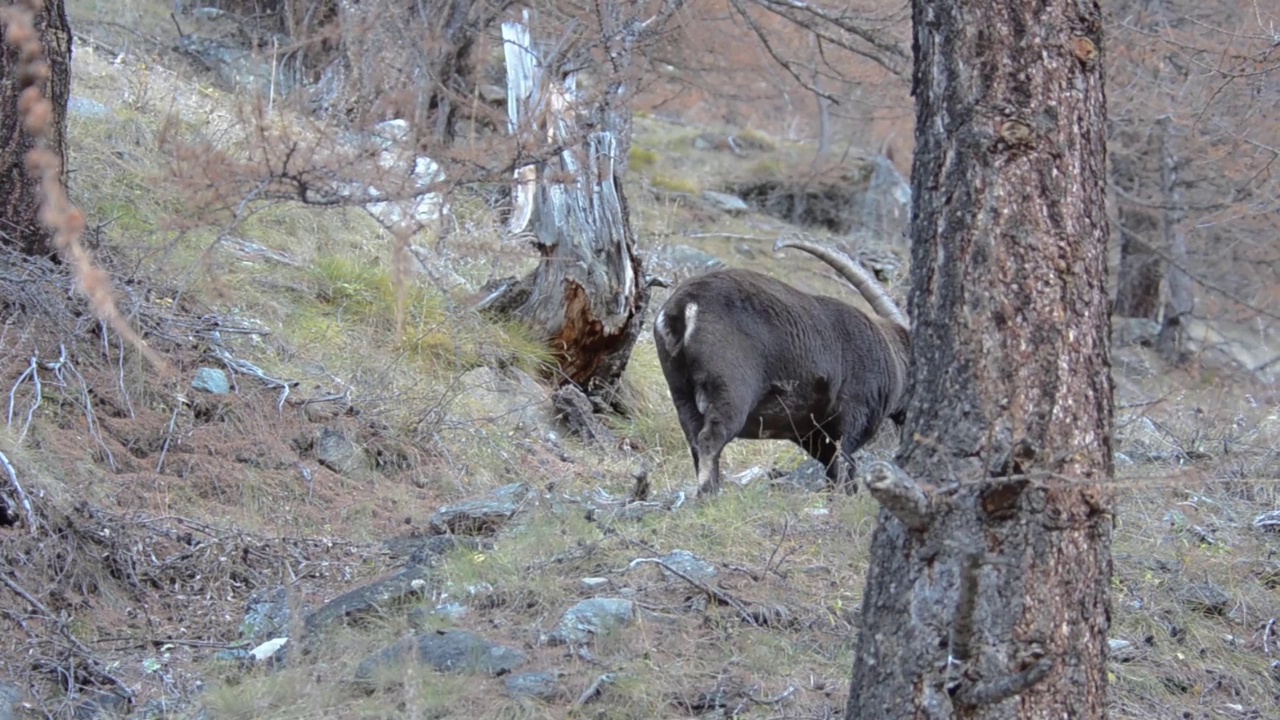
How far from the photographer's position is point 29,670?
504 cm

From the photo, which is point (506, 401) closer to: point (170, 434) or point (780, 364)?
point (780, 364)

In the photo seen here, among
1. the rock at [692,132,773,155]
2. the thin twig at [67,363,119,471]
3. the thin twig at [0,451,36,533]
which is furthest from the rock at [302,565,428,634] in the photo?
the rock at [692,132,773,155]

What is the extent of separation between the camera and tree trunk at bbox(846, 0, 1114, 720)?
3598 mm

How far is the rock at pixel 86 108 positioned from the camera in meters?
11.0

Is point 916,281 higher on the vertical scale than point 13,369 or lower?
higher

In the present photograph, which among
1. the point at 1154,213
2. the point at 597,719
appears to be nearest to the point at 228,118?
the point at 597,719

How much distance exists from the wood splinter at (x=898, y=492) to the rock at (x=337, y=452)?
4798mm

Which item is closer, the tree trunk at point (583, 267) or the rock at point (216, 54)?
the tree trunk at point (583, 267)

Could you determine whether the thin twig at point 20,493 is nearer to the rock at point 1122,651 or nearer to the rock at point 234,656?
the rock at point 234,656

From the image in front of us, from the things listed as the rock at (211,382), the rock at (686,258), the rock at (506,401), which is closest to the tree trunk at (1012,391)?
the rock at (211,382)

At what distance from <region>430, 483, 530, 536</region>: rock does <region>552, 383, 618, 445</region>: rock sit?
8.59 ft

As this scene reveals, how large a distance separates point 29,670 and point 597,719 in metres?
2.25

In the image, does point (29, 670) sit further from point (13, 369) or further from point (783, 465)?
point (783, 465)

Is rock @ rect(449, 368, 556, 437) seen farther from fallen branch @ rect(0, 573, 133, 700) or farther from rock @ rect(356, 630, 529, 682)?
rock @ rect(356, 630, 529, 682)
